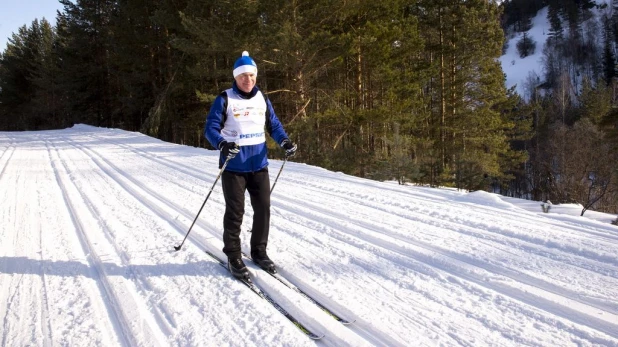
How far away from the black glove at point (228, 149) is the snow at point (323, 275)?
1.07 m

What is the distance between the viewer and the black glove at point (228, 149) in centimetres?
325

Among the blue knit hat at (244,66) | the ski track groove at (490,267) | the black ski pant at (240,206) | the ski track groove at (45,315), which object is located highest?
the blue knit hat at (244,66)

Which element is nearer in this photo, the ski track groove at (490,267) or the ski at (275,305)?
the ski at (275,305)

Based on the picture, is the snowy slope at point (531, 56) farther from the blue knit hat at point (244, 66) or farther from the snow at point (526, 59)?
the blue knit hat at point (244, 66)

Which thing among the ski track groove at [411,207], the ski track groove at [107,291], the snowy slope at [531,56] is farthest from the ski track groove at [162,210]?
the snowy slope at [531,56]

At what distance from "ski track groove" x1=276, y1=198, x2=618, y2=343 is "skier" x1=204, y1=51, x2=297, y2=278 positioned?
3.62 ft

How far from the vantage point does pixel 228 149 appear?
325 centimetres

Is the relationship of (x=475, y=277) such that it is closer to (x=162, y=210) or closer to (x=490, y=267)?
(x=490, y=267)

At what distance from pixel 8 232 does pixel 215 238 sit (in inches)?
99.7

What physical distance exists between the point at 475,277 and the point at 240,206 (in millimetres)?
2082

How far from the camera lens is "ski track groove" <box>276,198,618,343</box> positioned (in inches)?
102

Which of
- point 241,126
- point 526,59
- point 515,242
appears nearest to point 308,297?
point 241,126

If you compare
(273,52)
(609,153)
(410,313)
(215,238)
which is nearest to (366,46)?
(273,52)

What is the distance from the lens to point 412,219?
506 centimetres
